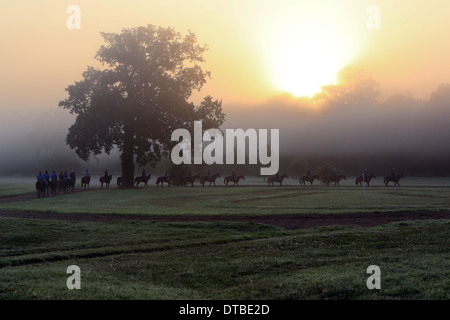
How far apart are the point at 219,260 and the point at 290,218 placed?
13.5 m

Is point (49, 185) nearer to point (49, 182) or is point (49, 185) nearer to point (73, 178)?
point (49, 182)

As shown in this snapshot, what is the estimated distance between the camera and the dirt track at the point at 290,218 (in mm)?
27484

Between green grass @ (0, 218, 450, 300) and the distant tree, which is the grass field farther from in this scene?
the distant tree

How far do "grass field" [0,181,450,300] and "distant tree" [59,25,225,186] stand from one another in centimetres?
3842

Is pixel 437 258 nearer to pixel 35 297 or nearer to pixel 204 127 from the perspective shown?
pixel 35 297

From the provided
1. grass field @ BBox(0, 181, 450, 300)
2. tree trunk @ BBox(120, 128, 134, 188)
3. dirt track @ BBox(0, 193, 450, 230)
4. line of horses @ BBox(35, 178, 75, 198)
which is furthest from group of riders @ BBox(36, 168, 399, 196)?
grass field @ BBox(0, 181, 450, 300)

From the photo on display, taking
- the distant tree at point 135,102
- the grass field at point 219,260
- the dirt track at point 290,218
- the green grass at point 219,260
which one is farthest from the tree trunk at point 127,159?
the green grass at point 219,260

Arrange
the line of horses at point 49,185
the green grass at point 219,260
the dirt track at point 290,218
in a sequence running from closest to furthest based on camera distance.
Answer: the green grass at point 219,260
the dirt track at point 290,218
the line of horses at point 49,185

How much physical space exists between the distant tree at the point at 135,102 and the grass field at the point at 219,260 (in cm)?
3842

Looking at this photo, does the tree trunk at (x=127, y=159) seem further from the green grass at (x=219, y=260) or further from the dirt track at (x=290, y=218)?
the green grass at (x=219, y=260)

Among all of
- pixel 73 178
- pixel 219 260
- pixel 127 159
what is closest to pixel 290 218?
pixel 219 260

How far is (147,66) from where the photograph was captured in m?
65.4

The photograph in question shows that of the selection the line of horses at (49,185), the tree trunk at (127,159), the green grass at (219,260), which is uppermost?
the tree trunk at (127,159)

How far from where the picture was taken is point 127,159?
6669 centimetres
